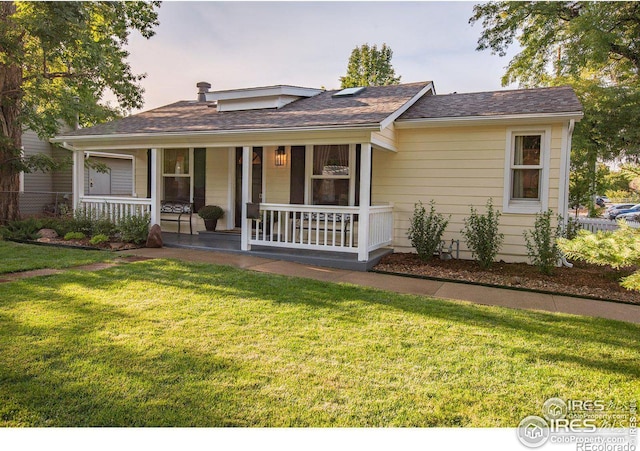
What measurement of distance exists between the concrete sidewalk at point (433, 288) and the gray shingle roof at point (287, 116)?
2510 mm

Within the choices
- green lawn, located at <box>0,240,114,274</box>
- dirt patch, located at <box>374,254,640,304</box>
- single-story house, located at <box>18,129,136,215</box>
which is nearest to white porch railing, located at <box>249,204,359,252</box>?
dirt patch, located at <box>374,254,640,304</box>

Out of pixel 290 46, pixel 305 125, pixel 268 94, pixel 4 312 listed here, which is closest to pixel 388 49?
pixel 290 46

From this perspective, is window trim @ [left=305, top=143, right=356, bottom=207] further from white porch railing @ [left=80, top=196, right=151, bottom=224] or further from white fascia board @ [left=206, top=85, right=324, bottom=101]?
white porch railing @ [left=80, top=196, right=151, bottom=224]

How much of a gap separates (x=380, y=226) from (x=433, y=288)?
234 centimetres

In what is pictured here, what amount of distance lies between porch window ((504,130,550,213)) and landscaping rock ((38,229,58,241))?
31.9ft

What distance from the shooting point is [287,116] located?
9172 mm

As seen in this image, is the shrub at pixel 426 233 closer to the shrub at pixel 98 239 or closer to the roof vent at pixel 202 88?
the shrub at pixel 98 239

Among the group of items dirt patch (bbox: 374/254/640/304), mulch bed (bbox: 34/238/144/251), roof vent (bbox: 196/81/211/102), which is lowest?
dirt patch (bbox: 374/254/640/304)

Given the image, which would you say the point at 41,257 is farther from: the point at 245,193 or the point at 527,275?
the point at 527,275

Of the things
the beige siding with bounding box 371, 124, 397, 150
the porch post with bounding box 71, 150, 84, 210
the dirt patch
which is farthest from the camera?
the porch post with bounding box 71, 150, 84, 210

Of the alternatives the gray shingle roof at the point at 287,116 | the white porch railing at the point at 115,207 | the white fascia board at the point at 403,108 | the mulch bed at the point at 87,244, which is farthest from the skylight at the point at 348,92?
the mulch bed at the point at 87,244

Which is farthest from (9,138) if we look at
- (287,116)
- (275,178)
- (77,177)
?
(287,116)

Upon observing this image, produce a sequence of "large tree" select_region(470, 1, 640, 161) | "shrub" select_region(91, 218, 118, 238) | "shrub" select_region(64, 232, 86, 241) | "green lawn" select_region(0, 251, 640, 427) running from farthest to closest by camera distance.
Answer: "large tree" select_region(470, 1, 640, 161) → "shrub" select_region(91, 218, 118, 238) → "shrub" select_region(64, 232, 86, 241) → "green lawn" select_region(0, 251, 640, 427)

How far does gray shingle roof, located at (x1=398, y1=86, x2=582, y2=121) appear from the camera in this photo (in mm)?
7855
